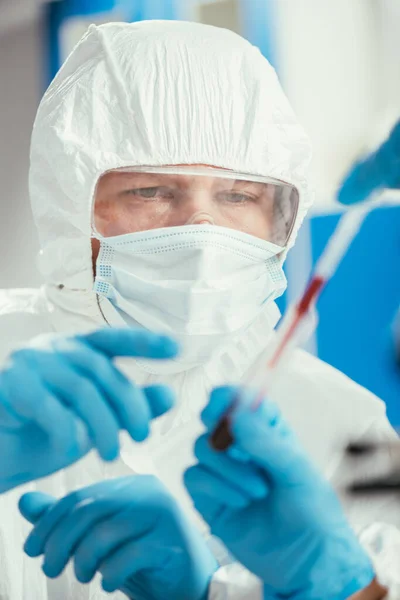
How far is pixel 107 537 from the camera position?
879 mm

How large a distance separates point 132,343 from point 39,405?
119 millimetres

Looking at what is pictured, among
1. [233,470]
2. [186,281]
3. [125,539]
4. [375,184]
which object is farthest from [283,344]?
[186,281]

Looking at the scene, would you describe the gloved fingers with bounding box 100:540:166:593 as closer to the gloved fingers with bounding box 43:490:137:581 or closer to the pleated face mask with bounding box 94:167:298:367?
the gloved fingers with bounding box 43:490:137:581

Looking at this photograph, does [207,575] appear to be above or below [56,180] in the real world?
below

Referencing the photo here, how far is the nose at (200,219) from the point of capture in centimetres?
124

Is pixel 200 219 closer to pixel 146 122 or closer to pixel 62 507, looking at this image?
pixel 146 122

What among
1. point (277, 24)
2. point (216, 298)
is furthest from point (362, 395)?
point (277, 24)

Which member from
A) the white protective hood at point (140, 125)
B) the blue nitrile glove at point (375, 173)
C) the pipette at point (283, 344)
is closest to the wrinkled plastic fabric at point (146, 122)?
the white protective hood at point (140, 125)

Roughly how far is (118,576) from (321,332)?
1256mm

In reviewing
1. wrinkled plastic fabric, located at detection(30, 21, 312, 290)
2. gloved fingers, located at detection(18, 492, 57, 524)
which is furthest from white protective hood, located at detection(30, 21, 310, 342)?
gloved fingers, located at detection(18, 492, 57, 524)

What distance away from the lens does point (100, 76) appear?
1.31 metres

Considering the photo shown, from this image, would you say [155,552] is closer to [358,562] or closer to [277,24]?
[358,562]

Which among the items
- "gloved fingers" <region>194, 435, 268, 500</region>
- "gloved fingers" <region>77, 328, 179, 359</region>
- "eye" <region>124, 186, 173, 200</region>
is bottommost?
"gloved fingers" <region>194, 435, 268, 500</region>

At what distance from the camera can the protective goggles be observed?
1262 millimetres
